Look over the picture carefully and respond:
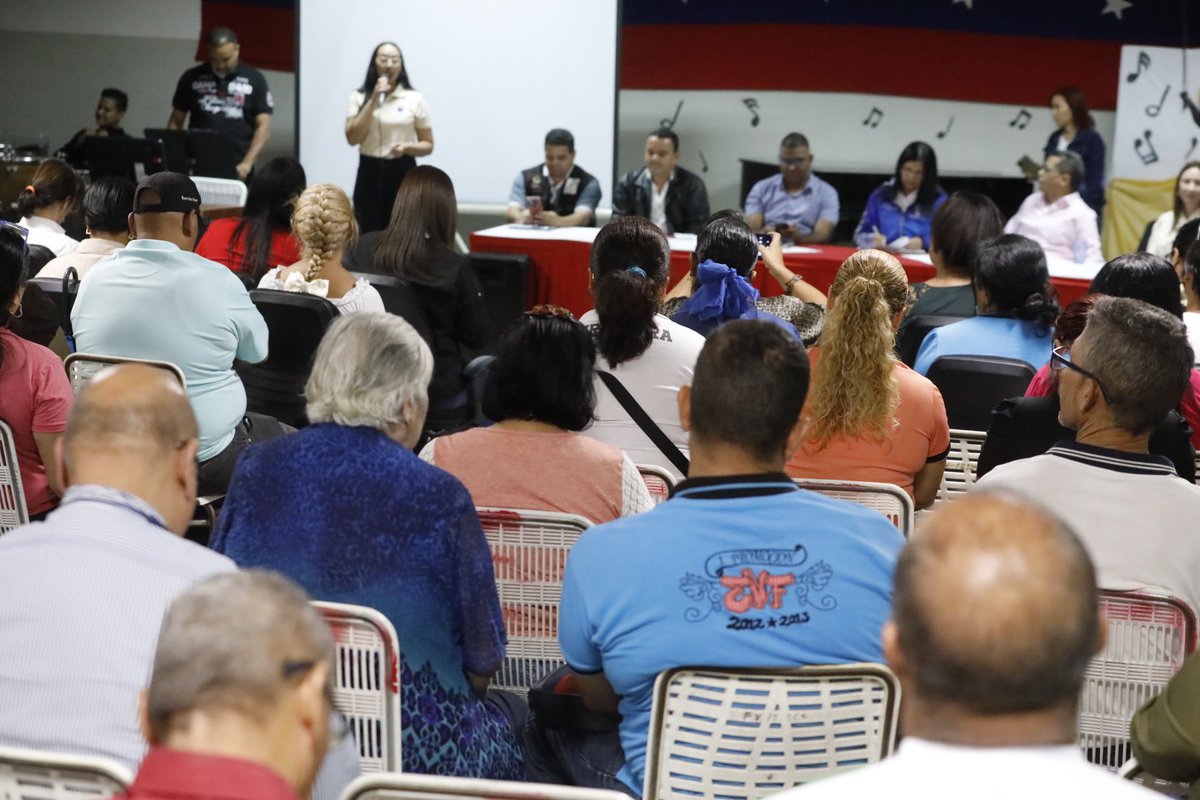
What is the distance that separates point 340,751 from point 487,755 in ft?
1.71

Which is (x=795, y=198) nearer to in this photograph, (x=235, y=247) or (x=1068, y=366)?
(x=235, y=247)

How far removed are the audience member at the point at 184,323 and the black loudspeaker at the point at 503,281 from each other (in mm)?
2718

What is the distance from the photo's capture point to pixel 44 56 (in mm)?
10039

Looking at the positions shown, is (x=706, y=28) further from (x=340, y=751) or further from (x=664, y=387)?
(x=340, y=751)

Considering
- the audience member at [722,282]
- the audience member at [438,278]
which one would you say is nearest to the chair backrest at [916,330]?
the audience member at [722,282]

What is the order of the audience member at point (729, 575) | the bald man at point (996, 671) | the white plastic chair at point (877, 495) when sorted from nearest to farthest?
the bald man at point (996, 671)
the audience member at point (729, 575)
the white plastic chair at point (877, 495)

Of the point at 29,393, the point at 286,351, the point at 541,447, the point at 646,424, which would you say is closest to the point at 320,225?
the point at 286,351

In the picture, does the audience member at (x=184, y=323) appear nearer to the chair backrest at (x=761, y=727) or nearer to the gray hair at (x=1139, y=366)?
the chair backrest at (x=761, y=727)

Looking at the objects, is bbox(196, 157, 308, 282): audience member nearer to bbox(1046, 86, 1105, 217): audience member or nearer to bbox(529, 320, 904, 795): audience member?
bbox(529, 320, 904, 795): audience member

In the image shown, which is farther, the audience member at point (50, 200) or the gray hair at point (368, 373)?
the audience member at point (50, 200)

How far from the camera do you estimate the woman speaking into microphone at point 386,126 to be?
24.6 feet

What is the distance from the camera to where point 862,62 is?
933cm

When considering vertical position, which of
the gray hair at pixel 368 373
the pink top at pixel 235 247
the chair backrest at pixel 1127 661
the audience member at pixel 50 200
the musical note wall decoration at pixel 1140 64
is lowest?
the chair backrest at pixel 1127 661

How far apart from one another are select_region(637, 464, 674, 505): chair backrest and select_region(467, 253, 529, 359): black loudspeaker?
11.6 ft
